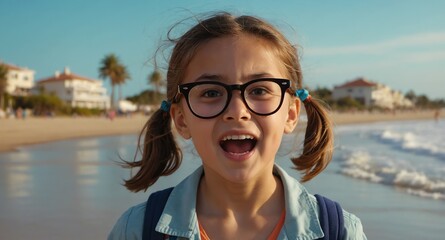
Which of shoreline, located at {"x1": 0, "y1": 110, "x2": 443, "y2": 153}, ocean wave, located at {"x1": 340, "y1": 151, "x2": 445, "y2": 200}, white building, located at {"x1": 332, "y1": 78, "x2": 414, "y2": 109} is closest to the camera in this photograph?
ocean wave, located at {"x1": 340, "y1": 151, "x2": 445, "y2": 200}

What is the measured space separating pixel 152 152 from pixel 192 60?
0.56 m

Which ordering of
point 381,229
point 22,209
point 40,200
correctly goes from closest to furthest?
point 381,229
point 22,209
point 40,200

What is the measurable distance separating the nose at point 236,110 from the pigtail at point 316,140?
554 millimetres

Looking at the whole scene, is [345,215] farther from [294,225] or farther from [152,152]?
[152,152]

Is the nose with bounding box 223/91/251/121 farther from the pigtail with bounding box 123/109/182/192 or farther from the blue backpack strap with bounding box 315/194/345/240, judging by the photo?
the pigtail with bounding box 123/109/182/192

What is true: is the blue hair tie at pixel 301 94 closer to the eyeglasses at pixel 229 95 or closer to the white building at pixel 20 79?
the eyeglasses at pixel 229 95

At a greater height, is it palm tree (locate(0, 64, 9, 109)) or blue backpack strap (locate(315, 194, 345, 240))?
palm tree (locate(0, 64, 9, 109))

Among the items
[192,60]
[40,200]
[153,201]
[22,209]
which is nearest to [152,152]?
[153,201]

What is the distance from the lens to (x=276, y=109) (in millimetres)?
1956

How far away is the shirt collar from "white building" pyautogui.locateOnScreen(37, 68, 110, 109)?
92571 mm

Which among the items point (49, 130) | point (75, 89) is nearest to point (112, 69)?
point (75, 89)

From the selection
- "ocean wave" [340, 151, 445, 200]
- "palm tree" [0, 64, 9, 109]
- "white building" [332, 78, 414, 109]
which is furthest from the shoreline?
"white building" [332, 78, 414, 109]

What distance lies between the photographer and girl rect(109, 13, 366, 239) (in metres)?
1.91

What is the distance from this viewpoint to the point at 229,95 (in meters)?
1.90
